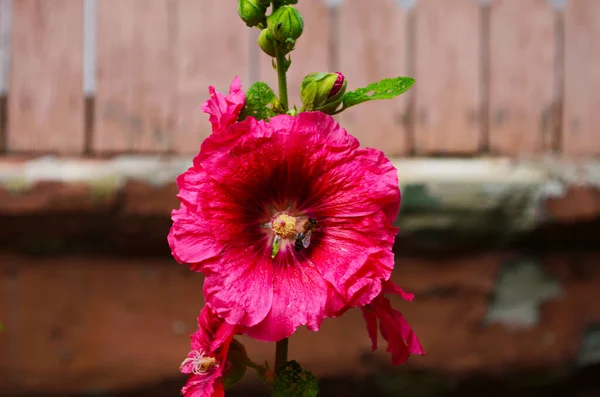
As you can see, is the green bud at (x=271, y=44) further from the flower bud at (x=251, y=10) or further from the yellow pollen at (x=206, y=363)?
the yellow pollen at (x=206, y=363)

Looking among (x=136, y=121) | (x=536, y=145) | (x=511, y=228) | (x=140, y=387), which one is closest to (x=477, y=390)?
(x=511, y=228)

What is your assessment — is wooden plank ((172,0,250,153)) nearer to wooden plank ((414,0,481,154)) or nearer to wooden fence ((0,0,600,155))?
wooden fence ((0,0,600,155))

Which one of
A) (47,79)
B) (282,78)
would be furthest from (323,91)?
(47,79)

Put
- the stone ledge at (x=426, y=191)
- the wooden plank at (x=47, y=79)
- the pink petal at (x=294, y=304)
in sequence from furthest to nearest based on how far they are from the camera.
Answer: the wooden plank at (x=47, y=79), the stone ledge at (x=426, y=191), the pink petal at (x=294, y=304)

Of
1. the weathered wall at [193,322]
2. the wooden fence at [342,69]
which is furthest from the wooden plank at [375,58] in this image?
the weathered wall at [193,322]

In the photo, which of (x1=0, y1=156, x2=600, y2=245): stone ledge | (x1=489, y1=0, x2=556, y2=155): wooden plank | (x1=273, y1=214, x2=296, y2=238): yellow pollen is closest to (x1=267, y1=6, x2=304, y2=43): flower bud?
(x1=273, y1=214, x2=296, y2=238): yellow pollen
